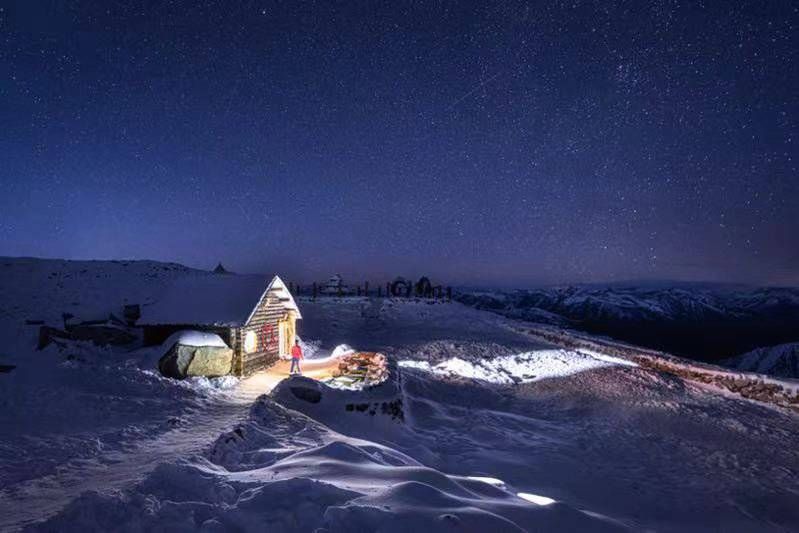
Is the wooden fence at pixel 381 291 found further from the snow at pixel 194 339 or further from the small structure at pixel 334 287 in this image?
the snow at pixel 194 339

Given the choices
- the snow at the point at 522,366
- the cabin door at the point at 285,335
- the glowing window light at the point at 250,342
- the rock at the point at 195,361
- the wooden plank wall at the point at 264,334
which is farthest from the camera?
the snow at the point at 522,366

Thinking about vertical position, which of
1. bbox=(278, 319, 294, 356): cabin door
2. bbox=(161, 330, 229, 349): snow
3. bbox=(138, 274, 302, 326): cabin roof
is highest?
bbox=(138, 274, 302, 326): cabin roof

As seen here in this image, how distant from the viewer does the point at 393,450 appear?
10.3 metres

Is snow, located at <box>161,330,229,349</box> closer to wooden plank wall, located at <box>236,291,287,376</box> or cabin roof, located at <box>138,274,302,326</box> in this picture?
cabin roof, located at <box>138,274,302,326</box>

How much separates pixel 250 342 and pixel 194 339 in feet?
8.90

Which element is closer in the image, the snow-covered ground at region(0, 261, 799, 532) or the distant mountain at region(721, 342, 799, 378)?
the snow-covered ground at region(0, 261, 799, 532)

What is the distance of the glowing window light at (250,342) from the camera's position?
18250 millimetres

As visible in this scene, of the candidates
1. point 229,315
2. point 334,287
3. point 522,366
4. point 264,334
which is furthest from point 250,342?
point 334,287

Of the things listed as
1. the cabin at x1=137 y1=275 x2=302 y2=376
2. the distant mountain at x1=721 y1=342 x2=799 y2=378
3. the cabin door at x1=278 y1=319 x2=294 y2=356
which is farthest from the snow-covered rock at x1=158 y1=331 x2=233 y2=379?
the distant mountain at x1=721 y1=342 x2=799 y2=378

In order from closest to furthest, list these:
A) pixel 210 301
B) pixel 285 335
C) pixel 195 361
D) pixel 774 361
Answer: pixel 195 361, pixel 210 301, pixel 285 335, pixel 774 361

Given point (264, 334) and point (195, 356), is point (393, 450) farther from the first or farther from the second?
point (264, 334)

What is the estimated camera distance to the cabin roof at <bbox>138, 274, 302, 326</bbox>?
1780 cm

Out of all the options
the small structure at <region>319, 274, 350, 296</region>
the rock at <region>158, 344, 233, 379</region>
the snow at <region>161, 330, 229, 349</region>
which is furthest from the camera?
the small structure at <region>319, 274, 350, 296</region>

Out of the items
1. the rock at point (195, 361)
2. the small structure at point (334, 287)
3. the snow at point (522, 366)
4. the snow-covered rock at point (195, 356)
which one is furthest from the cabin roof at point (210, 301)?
the small structure at point (334, 287)
